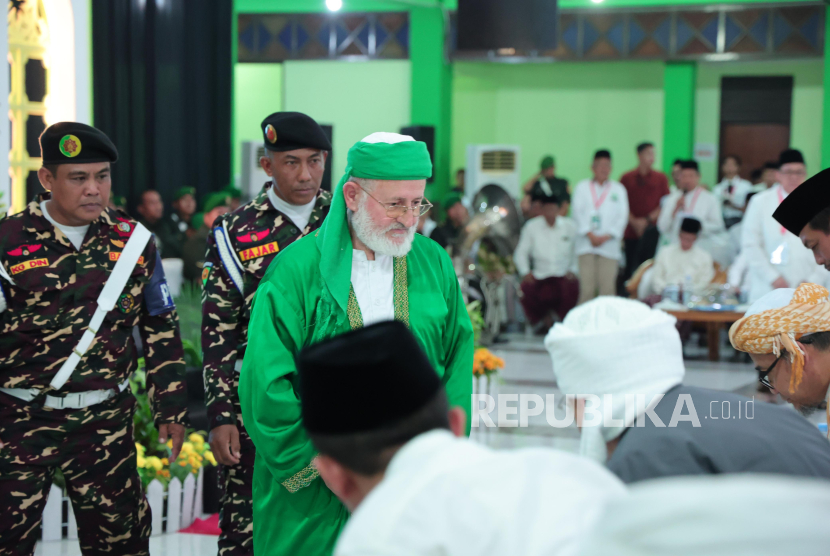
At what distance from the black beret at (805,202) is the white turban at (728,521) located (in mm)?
1785

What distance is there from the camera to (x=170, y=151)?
29.2 feet

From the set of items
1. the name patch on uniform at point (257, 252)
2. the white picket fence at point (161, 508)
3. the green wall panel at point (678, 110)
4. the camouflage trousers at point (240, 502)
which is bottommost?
the white picket fence at point (161, 508)

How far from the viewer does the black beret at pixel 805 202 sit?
8.35 ft

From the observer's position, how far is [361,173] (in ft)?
7.45

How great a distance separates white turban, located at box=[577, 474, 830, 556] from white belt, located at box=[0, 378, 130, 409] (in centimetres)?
209

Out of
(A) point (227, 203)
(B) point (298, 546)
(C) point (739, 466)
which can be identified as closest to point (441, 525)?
(C) point (739, 466)

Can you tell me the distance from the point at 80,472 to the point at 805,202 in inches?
88.5

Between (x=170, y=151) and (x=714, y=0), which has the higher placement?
(x=714, y=0)

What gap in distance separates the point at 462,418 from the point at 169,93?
26.5 feet

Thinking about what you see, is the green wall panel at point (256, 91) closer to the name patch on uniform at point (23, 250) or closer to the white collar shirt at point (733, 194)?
the white collar shirt at point (733, 194)

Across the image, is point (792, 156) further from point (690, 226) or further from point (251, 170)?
point (251, 170)

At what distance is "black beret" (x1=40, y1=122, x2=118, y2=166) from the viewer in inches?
107

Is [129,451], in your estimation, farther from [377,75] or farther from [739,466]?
[377,75]

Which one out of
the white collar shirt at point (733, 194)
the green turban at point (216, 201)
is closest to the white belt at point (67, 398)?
the green turban at point (216, 201)
